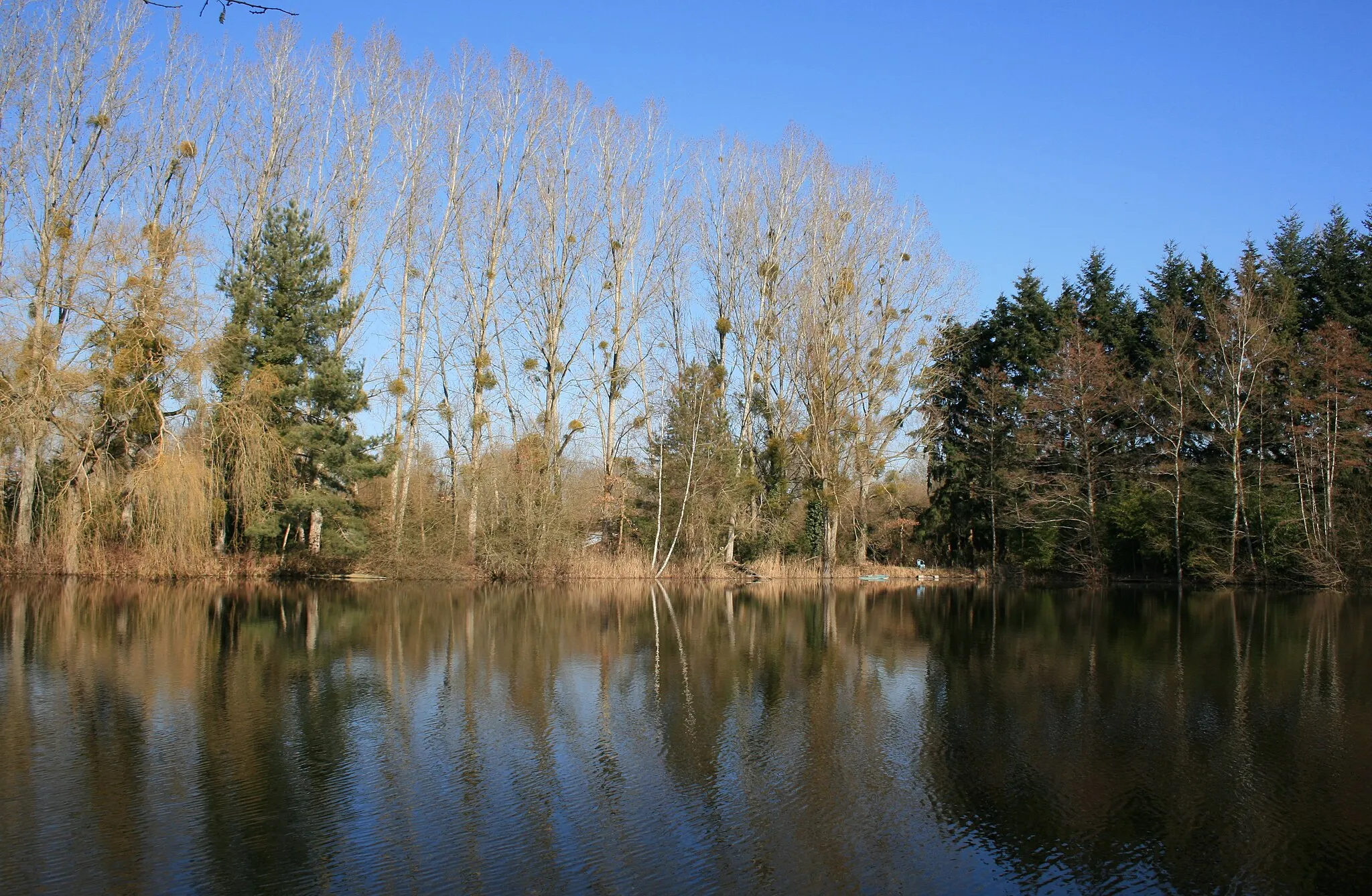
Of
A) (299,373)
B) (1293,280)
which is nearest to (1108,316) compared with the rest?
(1293,280)

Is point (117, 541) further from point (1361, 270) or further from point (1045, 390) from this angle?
point (1361, 270)

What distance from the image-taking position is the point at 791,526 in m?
34.9

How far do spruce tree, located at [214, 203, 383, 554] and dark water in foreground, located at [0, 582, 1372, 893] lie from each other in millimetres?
10471

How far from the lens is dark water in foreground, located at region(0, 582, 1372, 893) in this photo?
6055 millimetres

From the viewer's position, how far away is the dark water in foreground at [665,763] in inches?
238

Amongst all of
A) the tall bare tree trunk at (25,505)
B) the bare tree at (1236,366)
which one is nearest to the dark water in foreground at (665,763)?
the tall bare tree trunk at (25,505)

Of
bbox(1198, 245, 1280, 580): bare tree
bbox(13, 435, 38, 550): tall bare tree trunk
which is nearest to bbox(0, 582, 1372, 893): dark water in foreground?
bbox(13, 435, 38, 550): tall bare tree trunk

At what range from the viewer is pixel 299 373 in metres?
27.7

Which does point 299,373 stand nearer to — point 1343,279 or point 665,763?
point 665,763

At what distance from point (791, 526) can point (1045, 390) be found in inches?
414

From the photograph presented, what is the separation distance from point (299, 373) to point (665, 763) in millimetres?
22660

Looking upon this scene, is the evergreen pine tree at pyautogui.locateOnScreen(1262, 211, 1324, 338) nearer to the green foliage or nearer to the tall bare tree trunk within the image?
the green foliage

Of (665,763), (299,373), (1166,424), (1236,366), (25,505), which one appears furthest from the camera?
(1166,424)

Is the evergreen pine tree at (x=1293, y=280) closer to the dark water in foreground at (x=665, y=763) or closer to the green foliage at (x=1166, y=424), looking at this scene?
the green foliage at (x=1166, y=424)
